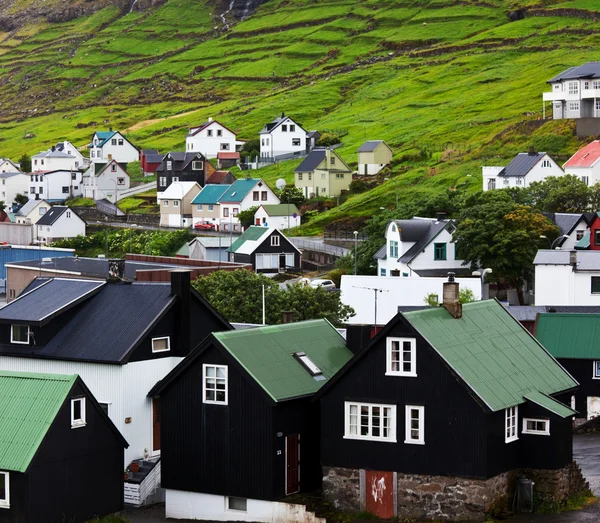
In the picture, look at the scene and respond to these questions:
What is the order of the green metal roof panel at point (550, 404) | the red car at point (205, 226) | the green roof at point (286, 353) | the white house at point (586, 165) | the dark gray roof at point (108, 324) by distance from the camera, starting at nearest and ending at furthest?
the green metal roof panel at point (550, 404)
the green roof at point (286, 353)
the dark gray roof at point (108, 324)
the white house at point (586, 165)
the red car at point (205, 226)

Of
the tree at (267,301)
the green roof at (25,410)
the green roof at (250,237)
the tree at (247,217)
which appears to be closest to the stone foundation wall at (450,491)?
the green roof at (25,410)

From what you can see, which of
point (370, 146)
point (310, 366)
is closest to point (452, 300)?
point (310, 366)

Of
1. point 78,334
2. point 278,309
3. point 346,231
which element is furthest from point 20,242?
point 78,334

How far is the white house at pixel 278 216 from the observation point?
13859 cm

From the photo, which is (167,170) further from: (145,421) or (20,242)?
(145,421)

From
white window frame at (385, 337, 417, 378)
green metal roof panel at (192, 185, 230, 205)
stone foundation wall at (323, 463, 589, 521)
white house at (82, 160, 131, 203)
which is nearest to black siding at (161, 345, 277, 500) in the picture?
stone foundation wall at (323, 463, 589, 521)

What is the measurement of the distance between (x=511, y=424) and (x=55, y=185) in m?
153

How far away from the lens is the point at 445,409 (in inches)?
1507

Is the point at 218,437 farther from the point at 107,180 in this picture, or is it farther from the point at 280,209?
the point at 107,180

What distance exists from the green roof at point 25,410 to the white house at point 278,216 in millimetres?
98913

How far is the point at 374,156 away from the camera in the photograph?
153m

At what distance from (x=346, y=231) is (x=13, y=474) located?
8995 centimetres

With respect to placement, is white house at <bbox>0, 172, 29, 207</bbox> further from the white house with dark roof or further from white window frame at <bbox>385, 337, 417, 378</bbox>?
white window frame at <bbox>385, 337, 417, 378</bbox>

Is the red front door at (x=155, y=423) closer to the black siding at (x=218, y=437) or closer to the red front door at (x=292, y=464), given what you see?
the black siding at (x=218, y=437)
